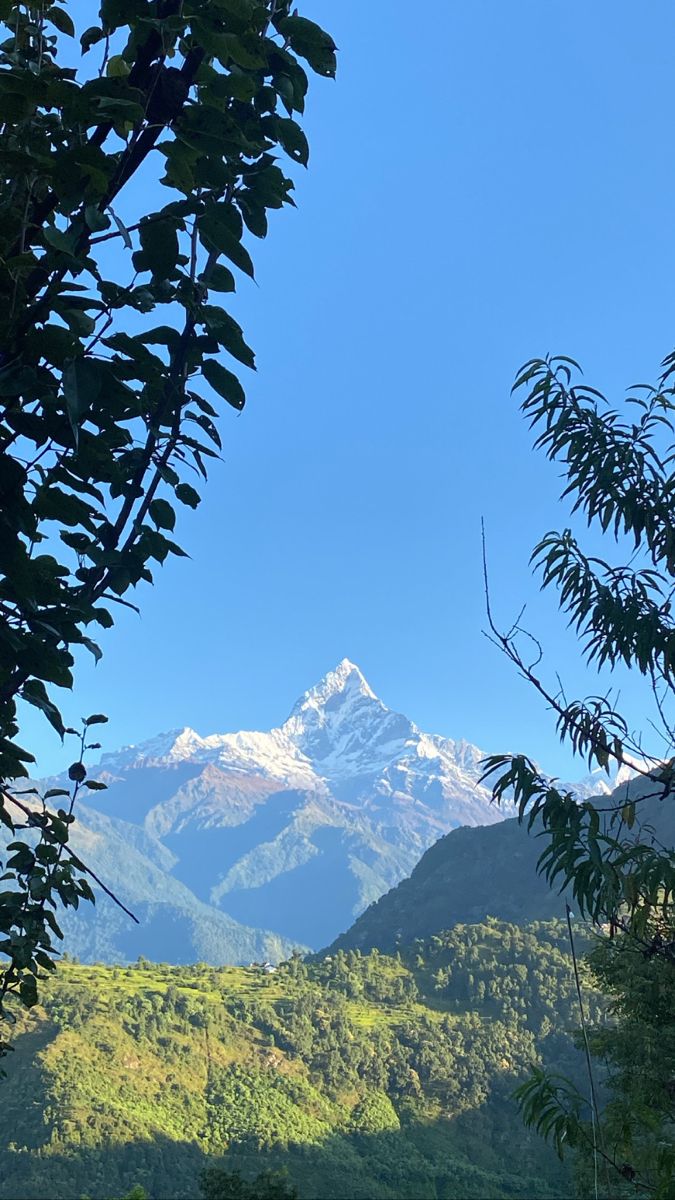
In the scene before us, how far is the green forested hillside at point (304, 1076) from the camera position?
259 feet

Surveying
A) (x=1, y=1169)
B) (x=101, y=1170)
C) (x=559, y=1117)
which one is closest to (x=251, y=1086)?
(x=101, y=1170)

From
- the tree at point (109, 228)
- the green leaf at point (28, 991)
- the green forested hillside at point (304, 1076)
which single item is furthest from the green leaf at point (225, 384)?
A: the green forested hillside at point (304, 1076)

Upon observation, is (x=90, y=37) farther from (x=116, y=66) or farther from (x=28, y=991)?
(x=28, y=991)

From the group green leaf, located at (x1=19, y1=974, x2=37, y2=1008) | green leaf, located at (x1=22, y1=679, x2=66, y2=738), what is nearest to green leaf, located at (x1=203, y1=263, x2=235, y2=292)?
green leaf, located at (x1=22, y1=679, x2=66, y2=738)

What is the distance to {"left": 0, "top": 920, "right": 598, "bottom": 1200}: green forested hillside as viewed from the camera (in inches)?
3113

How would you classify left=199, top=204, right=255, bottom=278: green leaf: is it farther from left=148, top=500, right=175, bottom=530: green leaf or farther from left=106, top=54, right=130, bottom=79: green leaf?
left=148, top=500, right=175, bottom=530: green leaf

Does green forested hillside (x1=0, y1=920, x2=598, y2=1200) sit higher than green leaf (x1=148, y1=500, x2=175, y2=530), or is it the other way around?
green leaf (x1=148, y1=500, x2=175, y2=530)

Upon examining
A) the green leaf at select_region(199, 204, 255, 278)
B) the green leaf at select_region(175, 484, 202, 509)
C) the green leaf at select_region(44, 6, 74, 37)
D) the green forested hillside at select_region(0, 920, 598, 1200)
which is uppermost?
the green leaf at select_region(44, 6, 74, 37)

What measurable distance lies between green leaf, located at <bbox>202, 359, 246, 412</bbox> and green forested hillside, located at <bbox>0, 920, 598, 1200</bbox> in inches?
3462

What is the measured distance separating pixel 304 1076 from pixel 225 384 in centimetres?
11470

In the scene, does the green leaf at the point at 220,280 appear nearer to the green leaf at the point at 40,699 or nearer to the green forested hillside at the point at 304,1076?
the green leaf at the point at 40,699

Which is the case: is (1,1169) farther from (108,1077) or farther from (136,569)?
(136,569)

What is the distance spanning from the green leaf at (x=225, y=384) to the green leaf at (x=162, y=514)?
19.8 inches

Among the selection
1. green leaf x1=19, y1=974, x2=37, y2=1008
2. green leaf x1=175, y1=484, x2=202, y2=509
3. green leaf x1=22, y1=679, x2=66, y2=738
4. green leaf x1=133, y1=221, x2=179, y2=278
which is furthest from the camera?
green leaf x1=19, y1=974, x2=37, y2=1008
